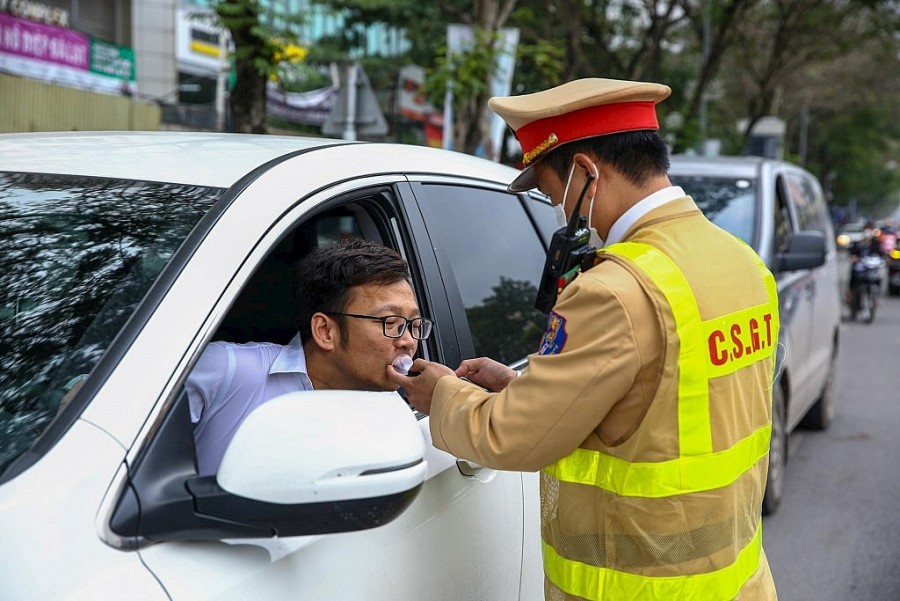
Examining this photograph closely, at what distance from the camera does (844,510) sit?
5.82m

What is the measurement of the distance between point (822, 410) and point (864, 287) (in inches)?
354

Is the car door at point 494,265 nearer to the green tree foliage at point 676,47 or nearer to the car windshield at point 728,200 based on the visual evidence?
the car windshield at point 728,200

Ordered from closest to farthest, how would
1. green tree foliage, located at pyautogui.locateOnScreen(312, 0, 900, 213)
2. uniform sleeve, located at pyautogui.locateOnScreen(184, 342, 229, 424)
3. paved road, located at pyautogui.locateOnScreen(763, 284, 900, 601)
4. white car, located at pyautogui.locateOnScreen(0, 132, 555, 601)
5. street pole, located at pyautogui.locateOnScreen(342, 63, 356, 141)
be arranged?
white car, located at pyautogui.locateOnScreen(0, 132, 555, 601) < uniform sleeve, located at pyautogui.locateOnScreen(184, 342, 229, 424) < paved road, located at pyautogui.locateOnScreen(763, 284, 900, 601) < street pole, located at pyautogui.locateOnScreen(342, 63, 356, 141) < green tree foliage, located at pyautogui.locateOnScreen(312, 0, 900, 213)

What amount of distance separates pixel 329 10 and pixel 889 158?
202 feet

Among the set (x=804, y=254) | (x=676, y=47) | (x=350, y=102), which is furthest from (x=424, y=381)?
(x=676, y=47)

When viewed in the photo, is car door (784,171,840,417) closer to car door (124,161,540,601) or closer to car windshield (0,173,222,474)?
car door (124,161,540,601)

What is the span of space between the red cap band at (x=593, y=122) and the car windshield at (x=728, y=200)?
13.3 ft

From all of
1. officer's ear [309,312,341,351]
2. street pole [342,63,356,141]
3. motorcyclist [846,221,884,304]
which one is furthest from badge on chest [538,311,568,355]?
motorcyclist [846,221,884,304]

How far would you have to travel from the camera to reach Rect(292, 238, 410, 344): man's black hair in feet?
7.02

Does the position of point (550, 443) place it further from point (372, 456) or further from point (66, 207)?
point (66, 207)

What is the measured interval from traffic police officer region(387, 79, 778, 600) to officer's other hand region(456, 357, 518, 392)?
22 cm

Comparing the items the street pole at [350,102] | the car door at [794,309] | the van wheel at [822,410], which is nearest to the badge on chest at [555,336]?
the car door at [794,309]

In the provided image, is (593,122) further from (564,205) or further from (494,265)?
(494,265)

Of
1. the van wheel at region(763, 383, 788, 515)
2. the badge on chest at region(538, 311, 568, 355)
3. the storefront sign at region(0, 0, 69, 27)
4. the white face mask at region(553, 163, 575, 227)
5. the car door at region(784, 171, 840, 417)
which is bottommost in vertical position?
the van wheel at region(763, 383, 788, 515)
